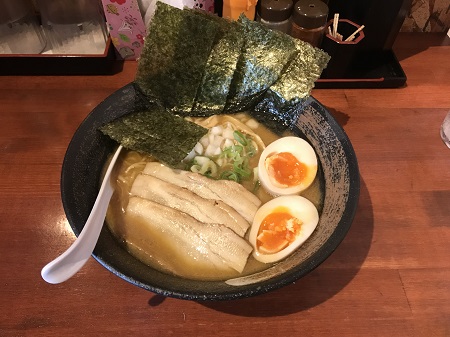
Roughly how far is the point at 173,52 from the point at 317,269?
0.90 meters

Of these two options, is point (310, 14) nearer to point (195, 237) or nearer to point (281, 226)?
point (281, 226)

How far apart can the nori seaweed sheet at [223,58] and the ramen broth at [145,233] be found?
12.5 inches

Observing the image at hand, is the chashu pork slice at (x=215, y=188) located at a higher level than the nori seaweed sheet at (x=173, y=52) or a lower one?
lower

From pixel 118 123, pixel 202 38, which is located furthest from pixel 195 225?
pixel 202 38

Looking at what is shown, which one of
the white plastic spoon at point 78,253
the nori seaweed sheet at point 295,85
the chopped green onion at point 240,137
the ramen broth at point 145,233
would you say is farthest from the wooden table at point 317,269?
the chopped green onion at point 240,137

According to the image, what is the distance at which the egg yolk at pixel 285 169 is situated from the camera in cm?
128

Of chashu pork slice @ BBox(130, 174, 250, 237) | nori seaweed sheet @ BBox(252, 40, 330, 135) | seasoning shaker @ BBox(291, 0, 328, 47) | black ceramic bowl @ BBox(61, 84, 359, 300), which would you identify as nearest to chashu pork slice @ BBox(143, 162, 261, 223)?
chashu pork slice @ BBox(130, 174, 250, 237)

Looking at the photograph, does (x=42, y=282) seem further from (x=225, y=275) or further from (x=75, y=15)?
(x=75, y=15)

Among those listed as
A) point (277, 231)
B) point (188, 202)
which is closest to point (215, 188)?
point (188, 202)

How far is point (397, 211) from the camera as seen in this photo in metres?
1.33

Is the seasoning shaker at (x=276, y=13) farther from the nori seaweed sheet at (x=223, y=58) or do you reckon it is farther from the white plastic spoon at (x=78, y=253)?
the white plastic spoon at (x=78, y=253)

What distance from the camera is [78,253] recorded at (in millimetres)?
937

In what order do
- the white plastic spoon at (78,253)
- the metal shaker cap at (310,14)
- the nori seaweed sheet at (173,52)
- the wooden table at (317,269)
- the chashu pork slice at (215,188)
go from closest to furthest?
1. the white plastic spoon at (78,253)
2. the wooden table at (317,269)
3. the chashu pork slice at (215,188)
4. the nori seaweed sheet at (173,52)
5. the metal shaker cap at (310,14)

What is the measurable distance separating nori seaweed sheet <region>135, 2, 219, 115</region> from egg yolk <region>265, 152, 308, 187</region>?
1.33 feet
